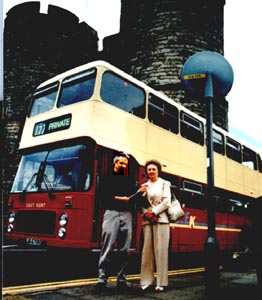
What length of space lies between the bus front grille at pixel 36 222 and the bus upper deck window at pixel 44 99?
1.58 metres

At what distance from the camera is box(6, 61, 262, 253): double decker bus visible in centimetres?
452

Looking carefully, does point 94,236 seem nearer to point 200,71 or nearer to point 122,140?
point 122,140

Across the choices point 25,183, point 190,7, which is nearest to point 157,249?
point 25,183

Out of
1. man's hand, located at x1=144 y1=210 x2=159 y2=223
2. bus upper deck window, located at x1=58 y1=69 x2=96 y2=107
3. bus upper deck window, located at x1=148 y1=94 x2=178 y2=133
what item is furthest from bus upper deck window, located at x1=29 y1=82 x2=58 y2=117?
man's hand, located at x1=144 y1=210 x2=159 y2=223

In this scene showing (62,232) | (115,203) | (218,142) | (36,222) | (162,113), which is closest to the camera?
(115,203)

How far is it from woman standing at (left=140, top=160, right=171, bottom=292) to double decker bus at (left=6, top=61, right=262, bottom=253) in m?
0.65

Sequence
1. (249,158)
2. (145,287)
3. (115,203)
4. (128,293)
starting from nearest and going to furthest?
(128,293) < (145,287) < (115,203) < (249,158)

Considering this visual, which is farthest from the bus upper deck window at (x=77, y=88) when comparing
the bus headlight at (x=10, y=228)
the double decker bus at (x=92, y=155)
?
the bus headlight at (x=10, y=228)

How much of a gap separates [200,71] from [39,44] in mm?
7117

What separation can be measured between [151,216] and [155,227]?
0.44ft

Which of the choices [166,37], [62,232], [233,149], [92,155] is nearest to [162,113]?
[92,155]

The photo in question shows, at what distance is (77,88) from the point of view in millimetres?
5234

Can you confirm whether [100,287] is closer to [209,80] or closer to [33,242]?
[33,242]

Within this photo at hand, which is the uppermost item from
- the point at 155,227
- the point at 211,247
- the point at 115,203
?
the point at 115,203
